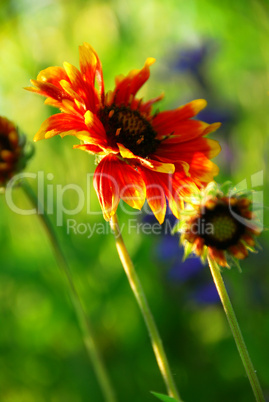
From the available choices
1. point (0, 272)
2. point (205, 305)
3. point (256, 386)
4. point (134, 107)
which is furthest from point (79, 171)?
point (256, 386)

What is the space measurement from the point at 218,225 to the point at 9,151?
0.82ft

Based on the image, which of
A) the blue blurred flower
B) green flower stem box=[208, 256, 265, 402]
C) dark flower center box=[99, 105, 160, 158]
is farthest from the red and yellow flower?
the blue blurred flower

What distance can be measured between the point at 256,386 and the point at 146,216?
2.34 feet

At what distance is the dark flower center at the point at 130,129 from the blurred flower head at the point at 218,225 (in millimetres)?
120

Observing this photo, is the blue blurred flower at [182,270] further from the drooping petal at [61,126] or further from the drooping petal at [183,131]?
the drooping petal at [61,126]

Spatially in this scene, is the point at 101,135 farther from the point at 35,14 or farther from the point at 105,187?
the point at 35,14

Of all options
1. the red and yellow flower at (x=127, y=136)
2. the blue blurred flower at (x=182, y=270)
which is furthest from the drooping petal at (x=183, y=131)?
the blue blurred flower at (x=182, y=270)

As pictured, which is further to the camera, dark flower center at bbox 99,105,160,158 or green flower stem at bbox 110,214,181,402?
dark flower center at bbox 99,105,160,158

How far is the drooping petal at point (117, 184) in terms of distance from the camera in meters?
0.48

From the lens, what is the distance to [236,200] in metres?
0.48

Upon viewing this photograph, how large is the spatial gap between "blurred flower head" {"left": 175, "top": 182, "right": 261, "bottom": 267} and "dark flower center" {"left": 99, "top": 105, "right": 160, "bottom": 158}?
0.12 meters

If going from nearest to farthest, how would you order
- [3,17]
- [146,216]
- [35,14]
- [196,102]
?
[196,102]
[146,216]
[3,17]
[35,14]

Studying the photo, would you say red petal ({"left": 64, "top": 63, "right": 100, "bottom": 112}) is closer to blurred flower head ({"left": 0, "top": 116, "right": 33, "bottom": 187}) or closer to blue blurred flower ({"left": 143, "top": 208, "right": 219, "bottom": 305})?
blurred flower head ({"left": 0, "top": 116, "right": 33, "bottom": 187})

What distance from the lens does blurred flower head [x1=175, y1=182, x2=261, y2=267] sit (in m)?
0.47
